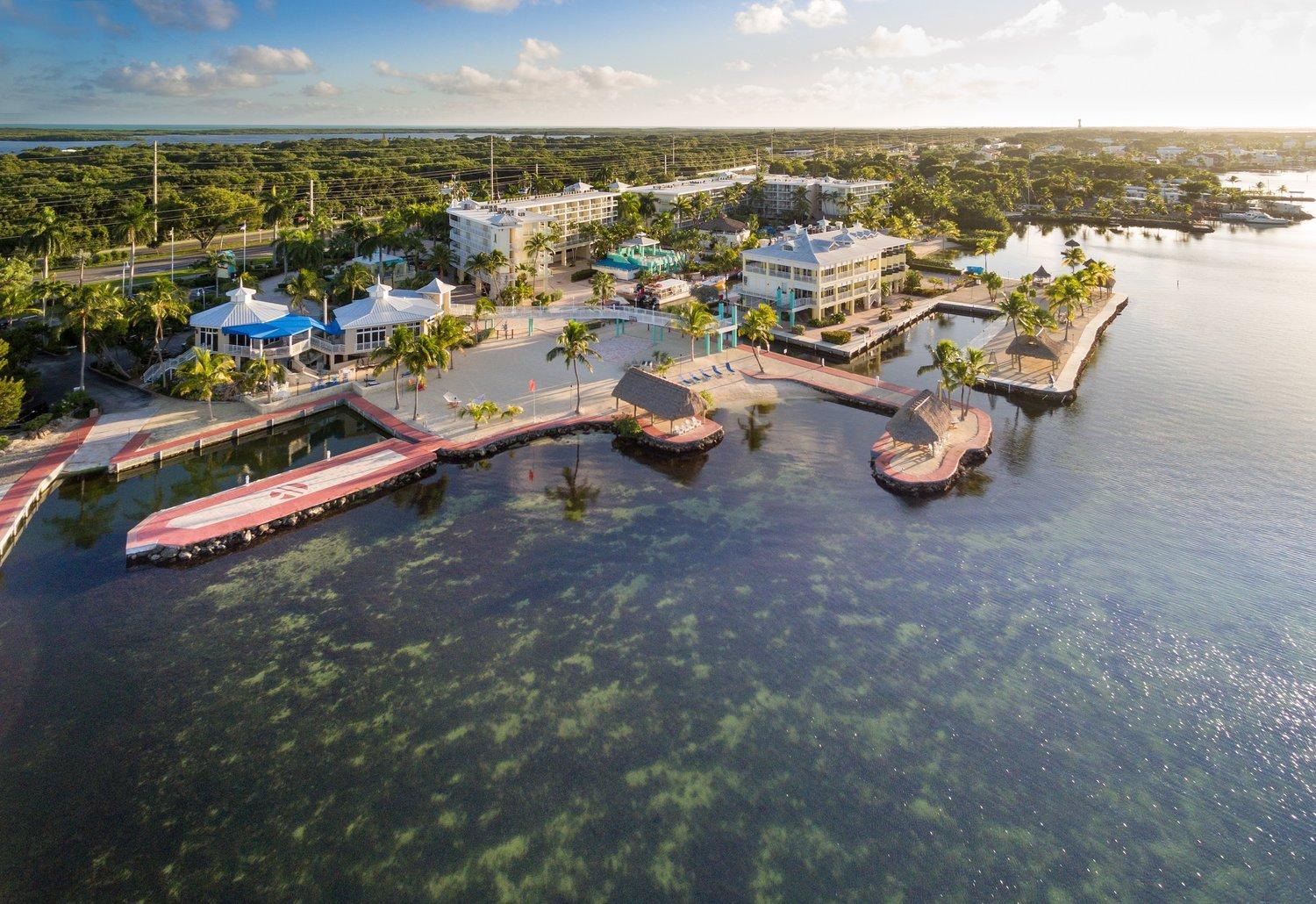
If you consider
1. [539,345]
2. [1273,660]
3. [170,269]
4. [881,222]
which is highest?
[881,222]

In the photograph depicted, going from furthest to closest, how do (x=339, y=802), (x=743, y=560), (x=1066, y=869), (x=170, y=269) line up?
1. (x=170, y=269)
2. (x=743, y=560)
3. (x=339, y=802)
4. (x=1066, y=869)

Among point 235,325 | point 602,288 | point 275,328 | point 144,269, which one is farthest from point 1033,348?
point 144,269

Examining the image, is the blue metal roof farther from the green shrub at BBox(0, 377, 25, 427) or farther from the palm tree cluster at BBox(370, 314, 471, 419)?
the green shrub at BBox(0, 377, 25, 427)

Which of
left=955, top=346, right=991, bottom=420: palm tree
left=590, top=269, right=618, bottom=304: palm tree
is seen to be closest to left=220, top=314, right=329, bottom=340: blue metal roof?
left=590, top=269, right=618, bottom=304: palm tree

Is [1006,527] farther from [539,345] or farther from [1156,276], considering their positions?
[1156,276]

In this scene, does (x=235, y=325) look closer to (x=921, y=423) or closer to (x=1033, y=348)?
(x=921, y=423)

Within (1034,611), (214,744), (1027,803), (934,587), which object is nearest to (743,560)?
(934,587)
